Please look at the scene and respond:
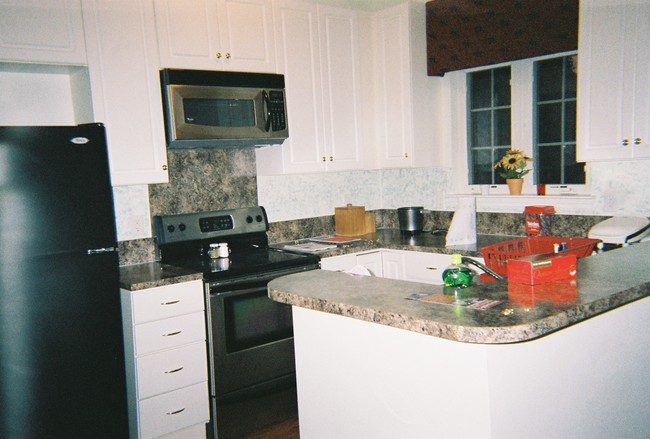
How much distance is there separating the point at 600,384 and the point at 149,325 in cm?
196

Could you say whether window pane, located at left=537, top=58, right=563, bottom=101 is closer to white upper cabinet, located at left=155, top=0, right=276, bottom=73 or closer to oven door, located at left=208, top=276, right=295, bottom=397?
white upper cabinet, located at left=155, top=0, right=276, bottom=73

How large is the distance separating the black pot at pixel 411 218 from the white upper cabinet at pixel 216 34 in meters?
1.38

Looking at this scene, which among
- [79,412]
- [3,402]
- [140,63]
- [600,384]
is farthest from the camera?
[140,63]

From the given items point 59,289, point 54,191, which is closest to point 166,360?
Answer: point 59,289

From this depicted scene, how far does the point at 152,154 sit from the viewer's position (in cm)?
307

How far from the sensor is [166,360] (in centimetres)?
281

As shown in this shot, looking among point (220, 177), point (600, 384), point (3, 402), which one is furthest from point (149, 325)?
point (600, 384)

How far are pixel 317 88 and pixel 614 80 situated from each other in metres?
1.74

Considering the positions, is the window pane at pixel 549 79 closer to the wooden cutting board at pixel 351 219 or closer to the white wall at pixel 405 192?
the white wall at pixel 405 192

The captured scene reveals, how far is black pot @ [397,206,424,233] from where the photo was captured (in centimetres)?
409

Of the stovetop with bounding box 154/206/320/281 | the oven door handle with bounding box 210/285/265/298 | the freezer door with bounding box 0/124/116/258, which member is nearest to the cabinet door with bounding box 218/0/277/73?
the stovetop with bounding box 154/206/320/281

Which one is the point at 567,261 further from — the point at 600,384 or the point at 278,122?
the point at 278,122

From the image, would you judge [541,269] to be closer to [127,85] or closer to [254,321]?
[254,321]

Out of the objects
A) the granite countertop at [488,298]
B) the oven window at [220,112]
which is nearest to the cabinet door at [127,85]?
the oven window at [220,112]
